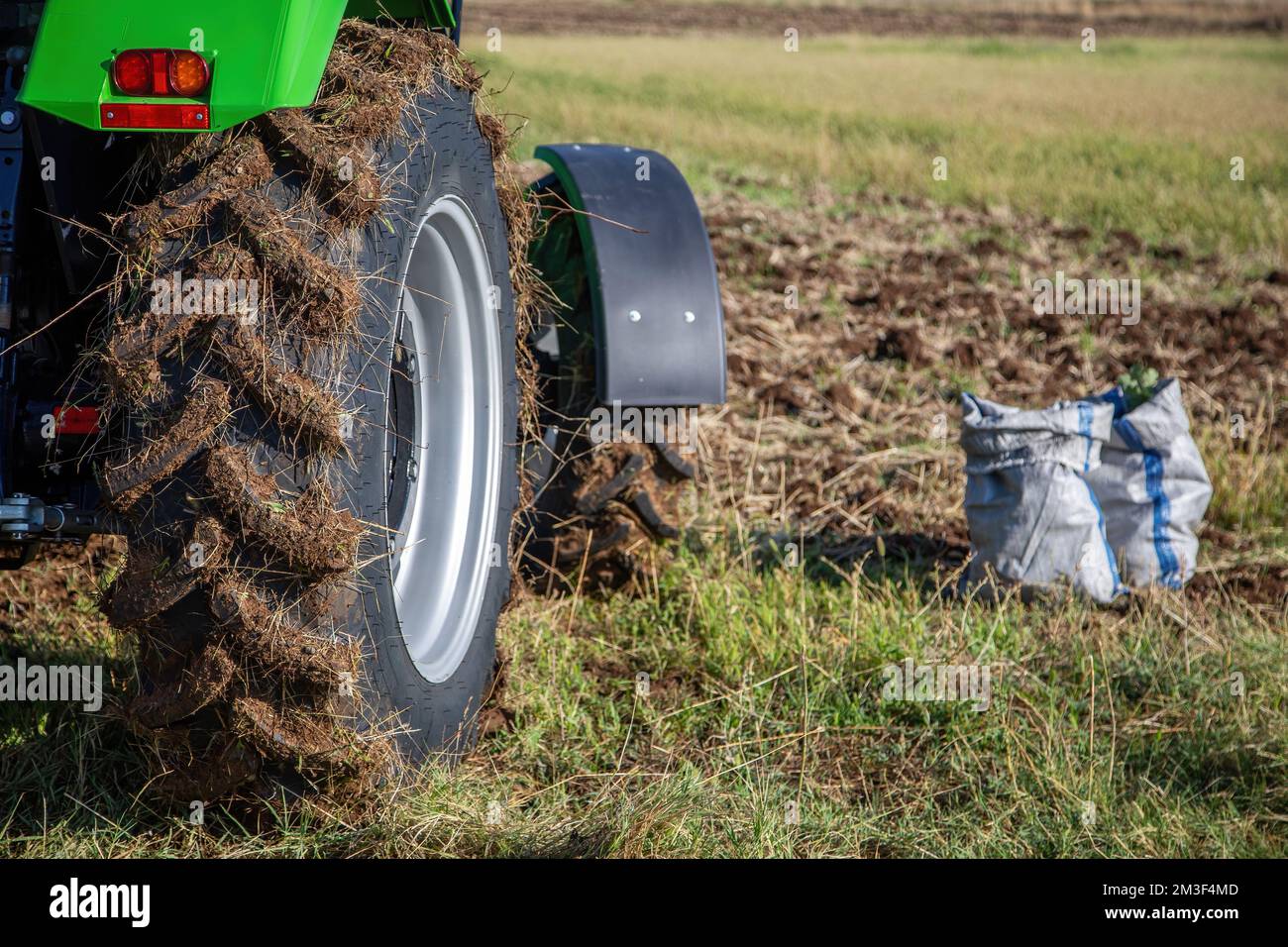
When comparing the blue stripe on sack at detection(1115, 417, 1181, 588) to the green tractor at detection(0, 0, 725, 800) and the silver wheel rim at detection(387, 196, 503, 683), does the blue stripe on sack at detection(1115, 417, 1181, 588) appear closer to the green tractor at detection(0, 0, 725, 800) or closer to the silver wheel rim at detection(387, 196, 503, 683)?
the silver wheel rim at detection(387, 196, 503, 683)

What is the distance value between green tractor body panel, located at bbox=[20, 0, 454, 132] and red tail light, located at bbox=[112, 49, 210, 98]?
0.01 metres

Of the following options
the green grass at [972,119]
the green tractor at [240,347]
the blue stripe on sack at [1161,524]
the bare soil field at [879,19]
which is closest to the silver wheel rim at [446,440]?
the green tractor at [240,347]

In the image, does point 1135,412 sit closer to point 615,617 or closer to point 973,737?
point 973,737

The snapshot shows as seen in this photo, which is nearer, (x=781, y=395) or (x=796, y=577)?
(x=796, y=577)

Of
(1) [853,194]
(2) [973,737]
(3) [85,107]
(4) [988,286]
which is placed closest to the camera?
(3) [85,107]

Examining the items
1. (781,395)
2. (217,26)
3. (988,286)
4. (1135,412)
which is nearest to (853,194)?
(988,286)

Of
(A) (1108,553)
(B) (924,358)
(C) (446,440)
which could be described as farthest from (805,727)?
(B) (924,358)

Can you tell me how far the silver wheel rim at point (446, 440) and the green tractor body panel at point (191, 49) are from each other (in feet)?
1.68

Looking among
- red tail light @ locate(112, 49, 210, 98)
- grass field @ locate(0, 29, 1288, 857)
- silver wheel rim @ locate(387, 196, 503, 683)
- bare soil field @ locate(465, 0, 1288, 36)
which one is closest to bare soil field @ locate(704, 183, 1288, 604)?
grass field @ locate(0, 29, 1288, 857)

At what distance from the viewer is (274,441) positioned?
1.83m

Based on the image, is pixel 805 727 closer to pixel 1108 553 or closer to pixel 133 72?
pixel 1108 553

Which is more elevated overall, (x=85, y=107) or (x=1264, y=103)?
(x=1264, y=103)
